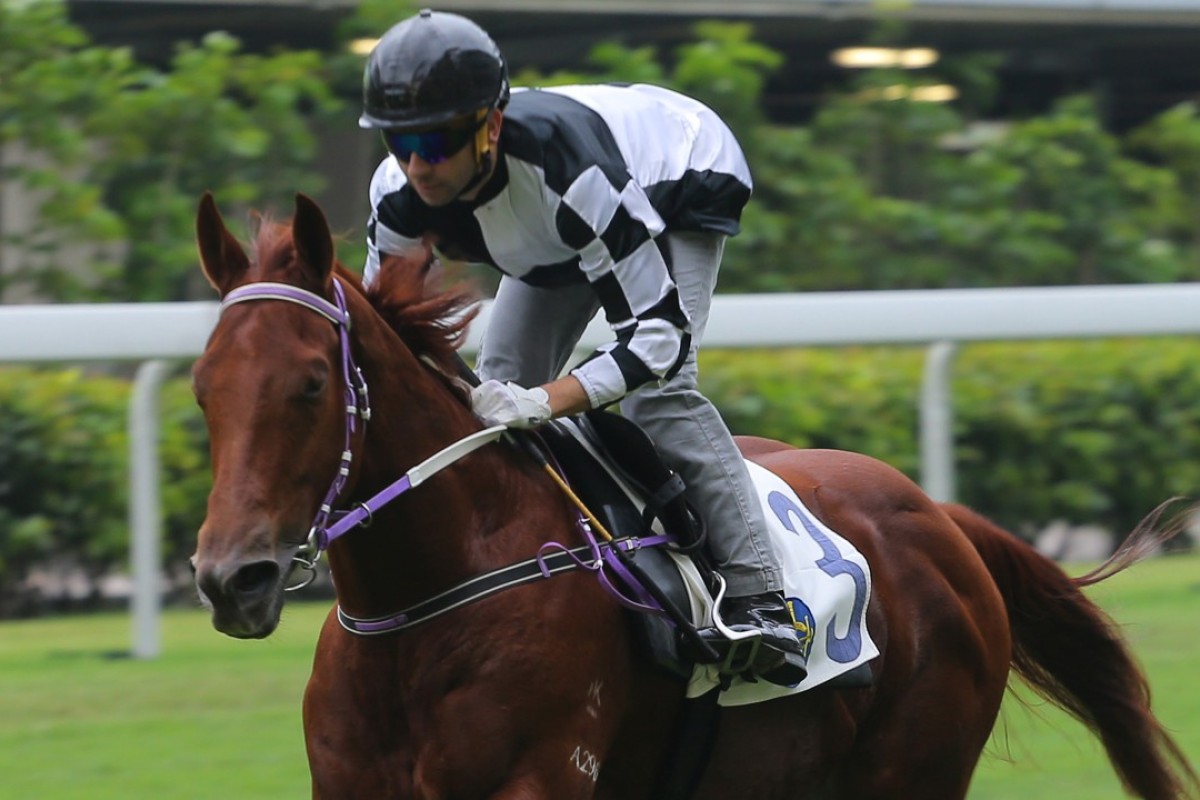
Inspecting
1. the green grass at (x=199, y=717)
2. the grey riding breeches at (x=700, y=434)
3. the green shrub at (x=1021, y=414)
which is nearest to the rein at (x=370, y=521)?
the grey riding breeches at (x=700, y=434)

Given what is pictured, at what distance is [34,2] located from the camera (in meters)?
9.48

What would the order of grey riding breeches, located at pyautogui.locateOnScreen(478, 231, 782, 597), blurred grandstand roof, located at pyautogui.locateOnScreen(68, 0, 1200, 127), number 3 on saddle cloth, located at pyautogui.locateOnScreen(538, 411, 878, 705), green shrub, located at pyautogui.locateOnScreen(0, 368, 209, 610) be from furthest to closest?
1. blurred grandstand roof, located at pyautogui.locateOnScreen(68, 0, 1200, 127)
2. green shrub, located at pyautogui.locateOnScreen(0, 368, 209, 610)
3. grey riding breeches, located at pyautogui.locateOnScreen(478, 231, 782, 597)
4. number 3 on saddle cloth, located at pyautogui.locateOnScreen(538, 411, 878, 705)

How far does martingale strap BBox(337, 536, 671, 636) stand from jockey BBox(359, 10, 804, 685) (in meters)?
0.25

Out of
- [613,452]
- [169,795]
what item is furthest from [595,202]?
[169,795]

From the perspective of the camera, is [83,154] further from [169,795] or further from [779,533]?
[779,533]

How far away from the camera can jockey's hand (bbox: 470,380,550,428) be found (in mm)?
3203

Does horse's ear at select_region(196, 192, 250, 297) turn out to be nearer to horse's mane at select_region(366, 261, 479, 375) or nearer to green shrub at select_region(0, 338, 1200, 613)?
horse's mane at select_region(366, 261, 479, 375)

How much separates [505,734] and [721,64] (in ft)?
27.3

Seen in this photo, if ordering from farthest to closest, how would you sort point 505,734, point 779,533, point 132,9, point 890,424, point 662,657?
point 132,9 < point 890,424 < point 779,533 < point 662,657 < point 505,734

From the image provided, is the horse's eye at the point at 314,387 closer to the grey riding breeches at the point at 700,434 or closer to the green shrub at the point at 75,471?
the grey riding breeches at the point at 700,434

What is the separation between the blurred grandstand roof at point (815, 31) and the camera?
36.9 feet

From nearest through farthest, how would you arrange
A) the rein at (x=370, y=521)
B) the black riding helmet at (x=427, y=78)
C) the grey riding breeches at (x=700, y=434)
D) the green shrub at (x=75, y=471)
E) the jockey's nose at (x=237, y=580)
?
1. the jockey's nose at (x=237, y=580)
2. the rein at (x=370, y=521)
3. the black riding helmet at (x=427, y=78)
4. the grey riding breeches at (x=700, y=434)
5. the green shrub at (x=75, y=471)

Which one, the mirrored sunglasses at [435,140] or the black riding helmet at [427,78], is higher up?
the black riding helmet at [427,78]

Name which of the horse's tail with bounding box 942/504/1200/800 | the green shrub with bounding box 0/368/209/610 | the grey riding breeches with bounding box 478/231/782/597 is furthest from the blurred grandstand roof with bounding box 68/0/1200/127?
the grey riding breeches with bounding box 478/231/782/597
